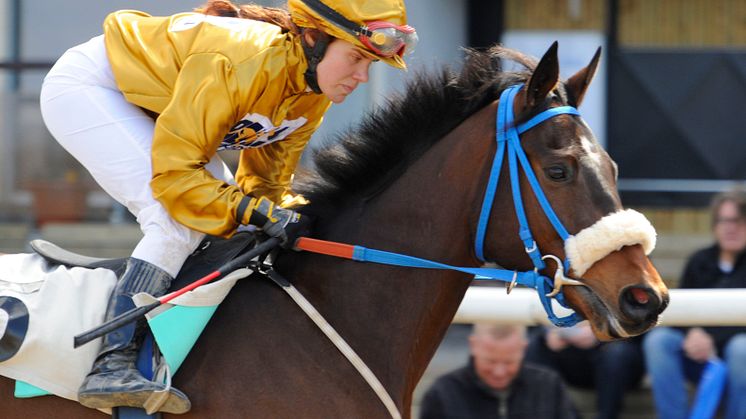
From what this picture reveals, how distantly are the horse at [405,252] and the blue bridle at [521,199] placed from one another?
0.8 inches

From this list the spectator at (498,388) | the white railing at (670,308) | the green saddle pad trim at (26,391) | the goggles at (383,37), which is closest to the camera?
the green saddle pad trim at (26,391)

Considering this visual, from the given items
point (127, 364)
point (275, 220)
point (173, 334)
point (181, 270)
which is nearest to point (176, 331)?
point (173, 334)

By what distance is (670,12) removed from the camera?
8.55 metres

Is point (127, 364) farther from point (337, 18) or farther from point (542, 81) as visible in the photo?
point (542, 81)

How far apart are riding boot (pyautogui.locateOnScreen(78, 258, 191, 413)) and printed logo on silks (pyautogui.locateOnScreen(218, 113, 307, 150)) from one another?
0.50 meters

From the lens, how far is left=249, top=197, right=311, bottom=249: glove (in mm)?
3020

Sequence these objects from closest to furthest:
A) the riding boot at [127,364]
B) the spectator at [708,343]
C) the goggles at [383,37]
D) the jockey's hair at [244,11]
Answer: the riding boot at [127,364] < the goggles at [383,37] < the jockey's hair at [244,11] < the spectator at [708,343]

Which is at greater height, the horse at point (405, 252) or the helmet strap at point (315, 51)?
the helmet strap at point (315, 51)

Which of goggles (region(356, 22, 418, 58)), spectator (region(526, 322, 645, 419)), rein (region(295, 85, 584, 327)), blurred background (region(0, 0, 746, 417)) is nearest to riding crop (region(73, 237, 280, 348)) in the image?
rein (region(295, 85, 584, 327))

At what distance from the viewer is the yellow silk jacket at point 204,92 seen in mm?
2975

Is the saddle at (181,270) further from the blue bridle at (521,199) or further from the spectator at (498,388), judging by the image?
the spectator at (498,388)

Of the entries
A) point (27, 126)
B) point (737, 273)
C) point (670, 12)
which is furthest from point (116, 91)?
point (670, 12)

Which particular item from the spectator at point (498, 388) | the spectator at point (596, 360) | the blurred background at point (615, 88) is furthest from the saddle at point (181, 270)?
the blurred background at point (615, 88)

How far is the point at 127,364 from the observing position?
292 centimetres
